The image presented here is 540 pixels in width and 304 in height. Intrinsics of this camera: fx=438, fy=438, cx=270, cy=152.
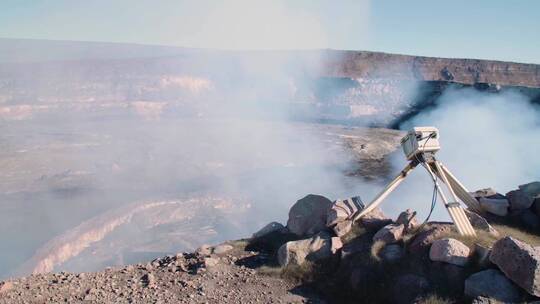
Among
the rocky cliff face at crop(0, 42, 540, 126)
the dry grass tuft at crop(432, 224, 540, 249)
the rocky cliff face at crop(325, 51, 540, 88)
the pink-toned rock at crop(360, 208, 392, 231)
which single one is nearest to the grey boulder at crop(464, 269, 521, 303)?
the dry grass tuft at crop(432, 224, 540, 249)

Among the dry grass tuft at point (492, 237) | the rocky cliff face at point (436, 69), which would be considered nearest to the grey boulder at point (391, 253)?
the dry grass tuft at point (492, 237)

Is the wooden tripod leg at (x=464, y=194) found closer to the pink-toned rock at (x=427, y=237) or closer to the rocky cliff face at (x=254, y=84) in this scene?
the pink-toned rock at (x=427, y=237)

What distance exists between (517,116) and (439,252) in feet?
44.9

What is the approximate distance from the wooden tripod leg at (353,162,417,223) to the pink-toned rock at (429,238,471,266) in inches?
46.0

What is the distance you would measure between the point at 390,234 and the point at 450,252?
2.79 ft

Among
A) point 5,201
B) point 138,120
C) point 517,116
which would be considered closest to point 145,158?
point 5,201

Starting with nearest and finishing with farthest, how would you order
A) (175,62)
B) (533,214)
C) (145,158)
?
1. (533,214)
2. (145,158)
3. (175,62)

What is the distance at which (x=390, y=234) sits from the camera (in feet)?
18.0

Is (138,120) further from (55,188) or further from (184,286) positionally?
(184,286)

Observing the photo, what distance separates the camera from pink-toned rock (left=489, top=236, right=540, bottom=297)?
408 cm

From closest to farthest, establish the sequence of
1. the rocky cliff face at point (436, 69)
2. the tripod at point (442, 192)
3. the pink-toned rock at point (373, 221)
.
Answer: the tripod at point (442, 192) → the pink-toned rock at point (373, 221) → the rocky cliff face at point (436, 69)

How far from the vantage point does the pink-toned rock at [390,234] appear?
546 cm

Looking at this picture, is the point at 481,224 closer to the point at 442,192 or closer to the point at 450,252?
the point at 442,192

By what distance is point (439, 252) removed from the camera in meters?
4.86
